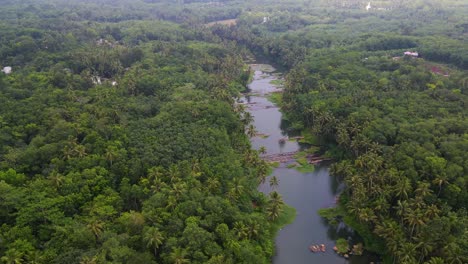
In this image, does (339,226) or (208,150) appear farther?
(208,150)

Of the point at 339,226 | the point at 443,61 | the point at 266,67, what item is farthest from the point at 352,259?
the point at 266,67

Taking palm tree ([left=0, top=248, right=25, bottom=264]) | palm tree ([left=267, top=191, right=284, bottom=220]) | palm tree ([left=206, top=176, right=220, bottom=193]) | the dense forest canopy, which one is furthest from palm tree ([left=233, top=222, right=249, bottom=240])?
palm tree ([left=0, top=248, right=25, bottom=264])

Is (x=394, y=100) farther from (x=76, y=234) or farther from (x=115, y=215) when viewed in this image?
(x=76, y=234)

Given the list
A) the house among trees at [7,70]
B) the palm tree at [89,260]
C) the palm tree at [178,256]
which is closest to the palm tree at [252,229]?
the palm tree at [178,256]

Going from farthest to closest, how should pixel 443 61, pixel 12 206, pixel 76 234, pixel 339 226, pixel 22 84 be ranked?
pixel 443 61
pixel 22 84
pixel 339 226
pixel 12 206
pixel 76 234

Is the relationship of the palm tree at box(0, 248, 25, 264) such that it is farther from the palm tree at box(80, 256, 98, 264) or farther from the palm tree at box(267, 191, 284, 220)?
the palm tree at box(267, 191, 284, 220)

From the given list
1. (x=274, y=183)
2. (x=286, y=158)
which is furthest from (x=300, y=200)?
→ (x=286, y=158)

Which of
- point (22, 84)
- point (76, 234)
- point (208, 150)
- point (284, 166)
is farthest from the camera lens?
point (22, 84)

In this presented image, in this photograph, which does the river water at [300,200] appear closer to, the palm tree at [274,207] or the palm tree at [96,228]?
the palm tree at [274,207]
